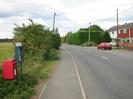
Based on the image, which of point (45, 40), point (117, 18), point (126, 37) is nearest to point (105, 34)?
point (126, 37)

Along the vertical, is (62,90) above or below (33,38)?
below

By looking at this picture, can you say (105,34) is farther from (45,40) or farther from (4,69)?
(4,69)

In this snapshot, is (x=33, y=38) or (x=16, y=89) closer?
(x=16, y=89)

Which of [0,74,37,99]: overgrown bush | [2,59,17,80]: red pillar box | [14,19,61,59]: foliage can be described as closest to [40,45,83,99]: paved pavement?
[0,74,37,99]: overgrown bush

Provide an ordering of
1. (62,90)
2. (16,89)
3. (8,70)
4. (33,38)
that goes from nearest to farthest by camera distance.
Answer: (16,89), (8,70), (62,90), (33,38)

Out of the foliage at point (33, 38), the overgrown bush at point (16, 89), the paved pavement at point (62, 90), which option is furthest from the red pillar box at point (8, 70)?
the foliage at point (33, 38)

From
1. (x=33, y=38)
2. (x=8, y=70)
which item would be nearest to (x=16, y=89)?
(x=8, y=70)

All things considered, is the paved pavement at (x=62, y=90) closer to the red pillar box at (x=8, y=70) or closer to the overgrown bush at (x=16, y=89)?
the overgrown bush at (x=16, y=89)

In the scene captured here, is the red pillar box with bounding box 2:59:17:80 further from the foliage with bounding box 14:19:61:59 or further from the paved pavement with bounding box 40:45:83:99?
the foliage with bounding box 14:19:61:59

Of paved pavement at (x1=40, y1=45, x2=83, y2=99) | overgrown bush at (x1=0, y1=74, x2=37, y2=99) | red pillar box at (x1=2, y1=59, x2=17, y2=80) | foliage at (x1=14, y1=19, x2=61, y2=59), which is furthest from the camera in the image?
foliage at (x1=14, y1=19, x2=61, y2=59)

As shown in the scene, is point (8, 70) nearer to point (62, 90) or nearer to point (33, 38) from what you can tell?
point (62, 90)

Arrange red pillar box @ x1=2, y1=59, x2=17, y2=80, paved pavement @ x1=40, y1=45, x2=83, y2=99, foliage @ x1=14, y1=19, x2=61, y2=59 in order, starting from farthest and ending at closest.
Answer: foliage @ x1=14, y1=19, x2=61, y2=59
red pillar box @ x1=2, y1=59, x2=17, y2=80
paved pavement @ x1=40, y1=45, x2=83, y2=99

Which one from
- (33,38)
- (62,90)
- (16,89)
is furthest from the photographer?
(33,38)

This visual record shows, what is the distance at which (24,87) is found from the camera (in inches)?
498
